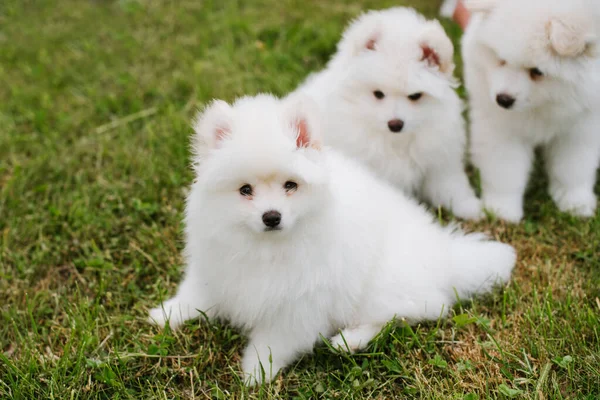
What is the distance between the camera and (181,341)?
8.85 ft

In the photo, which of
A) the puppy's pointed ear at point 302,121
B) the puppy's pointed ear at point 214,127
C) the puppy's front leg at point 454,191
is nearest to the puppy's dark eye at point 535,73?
the puppy's front leg at point 454,191

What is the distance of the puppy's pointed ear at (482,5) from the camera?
10.1 ft

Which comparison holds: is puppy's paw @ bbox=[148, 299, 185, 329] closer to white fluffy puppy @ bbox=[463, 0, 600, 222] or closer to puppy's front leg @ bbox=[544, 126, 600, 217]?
white fluffy puppy @ bbox=[463, 0, 600, 222]

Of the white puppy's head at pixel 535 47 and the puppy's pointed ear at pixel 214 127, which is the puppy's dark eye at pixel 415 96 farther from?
the puppy's pointed ear at pixel 214 127

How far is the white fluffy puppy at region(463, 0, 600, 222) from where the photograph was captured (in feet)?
9.37

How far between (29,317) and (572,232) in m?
2.93

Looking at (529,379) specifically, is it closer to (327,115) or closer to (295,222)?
(295,222)

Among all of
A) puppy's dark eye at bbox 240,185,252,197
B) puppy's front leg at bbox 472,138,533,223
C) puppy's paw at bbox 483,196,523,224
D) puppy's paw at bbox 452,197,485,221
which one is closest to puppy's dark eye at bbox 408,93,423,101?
puppy's front leg at bbox 472,138,533,223

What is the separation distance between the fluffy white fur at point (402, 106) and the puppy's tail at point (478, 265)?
23.3 inches

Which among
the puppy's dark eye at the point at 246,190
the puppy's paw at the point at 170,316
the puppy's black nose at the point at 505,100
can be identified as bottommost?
the puppy's paw at the point at 170,316

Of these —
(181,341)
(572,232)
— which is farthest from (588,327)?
(181,341)

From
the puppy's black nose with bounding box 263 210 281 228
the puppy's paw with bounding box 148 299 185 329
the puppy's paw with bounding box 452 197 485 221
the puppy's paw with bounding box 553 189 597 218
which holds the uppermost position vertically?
the puppy's black nose with bounding box 263 210 281 228

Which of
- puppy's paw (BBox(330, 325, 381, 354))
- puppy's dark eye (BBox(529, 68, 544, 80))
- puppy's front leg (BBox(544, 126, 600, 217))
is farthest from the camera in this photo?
puppy's front leg (BBox(544, 126, 600, 217))

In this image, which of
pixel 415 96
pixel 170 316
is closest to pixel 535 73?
pixel 415 96
